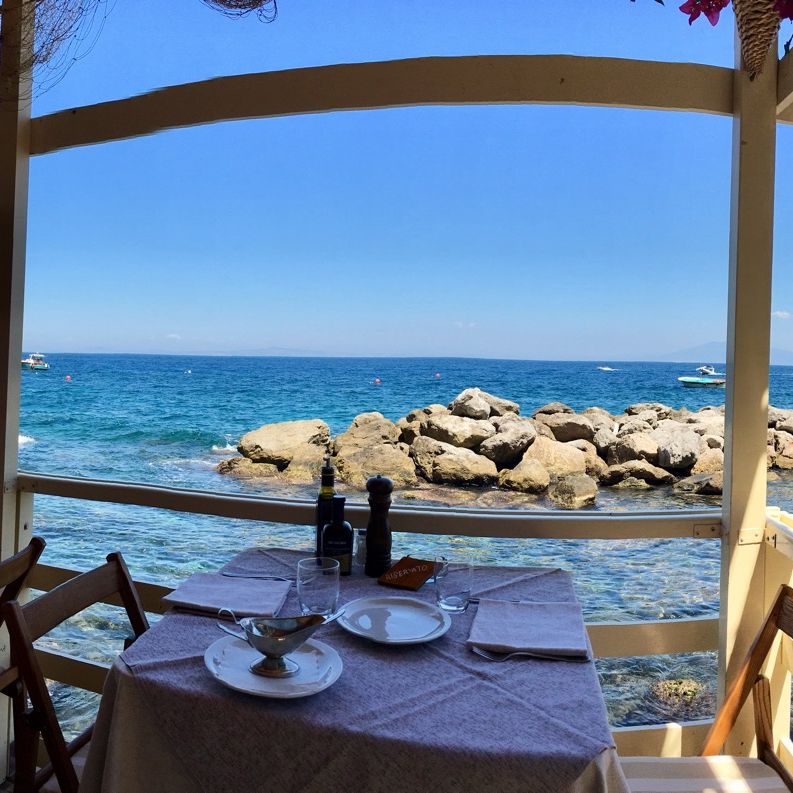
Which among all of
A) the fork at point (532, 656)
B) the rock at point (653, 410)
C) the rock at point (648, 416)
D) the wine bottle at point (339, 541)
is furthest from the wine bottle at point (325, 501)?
the rock at point (653, 410)

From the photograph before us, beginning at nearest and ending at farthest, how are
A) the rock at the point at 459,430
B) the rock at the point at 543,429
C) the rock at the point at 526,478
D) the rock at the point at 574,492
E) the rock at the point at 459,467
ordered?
1. the rock at the point at 574,492
2. the rock at the point at 526,478
3. the rock at the point at 459,467
4. the rock at the point at 459,430
5. the rock at the point at 543,429

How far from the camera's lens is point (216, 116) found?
61.9 inches

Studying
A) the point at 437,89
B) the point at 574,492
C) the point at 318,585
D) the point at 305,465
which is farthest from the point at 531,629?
the point at 305,465

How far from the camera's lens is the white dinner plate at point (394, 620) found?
0.91 meters

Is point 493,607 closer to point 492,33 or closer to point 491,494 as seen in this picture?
point 491,494

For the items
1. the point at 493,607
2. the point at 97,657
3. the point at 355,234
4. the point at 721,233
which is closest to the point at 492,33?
the point at 355,234

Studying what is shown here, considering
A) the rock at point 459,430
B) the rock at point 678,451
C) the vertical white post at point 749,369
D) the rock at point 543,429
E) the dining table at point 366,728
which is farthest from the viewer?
the rock at point 543,429

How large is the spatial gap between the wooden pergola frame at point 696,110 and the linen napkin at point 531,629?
346mm

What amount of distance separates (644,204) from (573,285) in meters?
3.98

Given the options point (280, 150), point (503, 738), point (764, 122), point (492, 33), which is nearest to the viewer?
point (503, 738)

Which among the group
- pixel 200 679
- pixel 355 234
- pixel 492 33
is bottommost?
pixel 200 679

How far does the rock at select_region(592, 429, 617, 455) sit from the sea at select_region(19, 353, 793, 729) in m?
1.17

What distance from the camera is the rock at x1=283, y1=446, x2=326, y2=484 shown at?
470 inches

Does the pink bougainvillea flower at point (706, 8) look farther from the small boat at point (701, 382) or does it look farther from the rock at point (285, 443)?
the small boat at point (701, 382)
